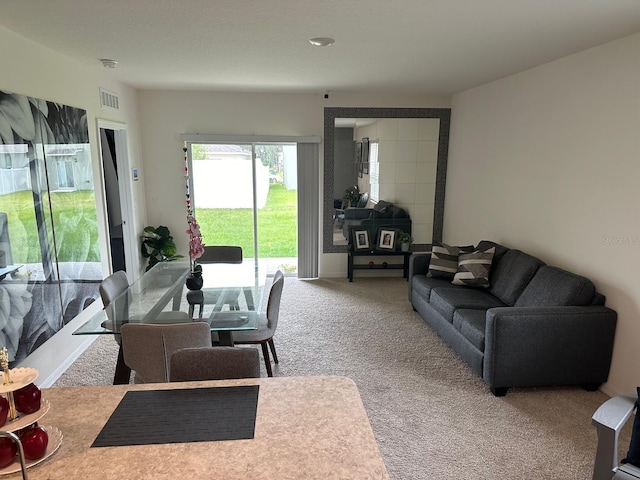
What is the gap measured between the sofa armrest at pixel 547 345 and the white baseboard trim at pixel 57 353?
124 inches

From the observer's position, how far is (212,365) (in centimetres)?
180

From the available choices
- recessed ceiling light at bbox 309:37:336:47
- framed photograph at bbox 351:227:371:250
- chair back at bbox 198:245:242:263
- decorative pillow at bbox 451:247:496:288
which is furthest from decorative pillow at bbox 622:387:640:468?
framed photograph at bbox 351:227:371:250

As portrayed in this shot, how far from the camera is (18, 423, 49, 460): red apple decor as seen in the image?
1.22 meters

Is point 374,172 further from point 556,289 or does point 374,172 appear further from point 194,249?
point 194,249

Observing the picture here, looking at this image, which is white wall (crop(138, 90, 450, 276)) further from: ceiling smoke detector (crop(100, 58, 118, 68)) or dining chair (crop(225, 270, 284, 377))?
dining chair (crop(225, 270, 284, 377))

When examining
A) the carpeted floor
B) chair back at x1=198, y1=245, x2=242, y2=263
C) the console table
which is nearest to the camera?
the carpeted floor

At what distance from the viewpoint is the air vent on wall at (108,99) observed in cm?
438

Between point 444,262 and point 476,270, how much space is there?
1.28 ft

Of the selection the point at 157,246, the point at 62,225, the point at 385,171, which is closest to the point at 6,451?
the point at 62,225

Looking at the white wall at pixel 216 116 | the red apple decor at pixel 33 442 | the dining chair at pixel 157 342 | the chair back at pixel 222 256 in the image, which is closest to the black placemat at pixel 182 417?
the red apple decor at pixel 33 442

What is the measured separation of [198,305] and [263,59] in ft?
6.82

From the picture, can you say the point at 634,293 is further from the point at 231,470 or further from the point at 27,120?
the point at 27,120

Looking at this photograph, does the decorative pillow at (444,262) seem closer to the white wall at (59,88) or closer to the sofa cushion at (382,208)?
the sofa cushion at (382,208)

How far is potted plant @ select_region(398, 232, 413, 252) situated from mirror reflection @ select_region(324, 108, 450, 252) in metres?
0.13
